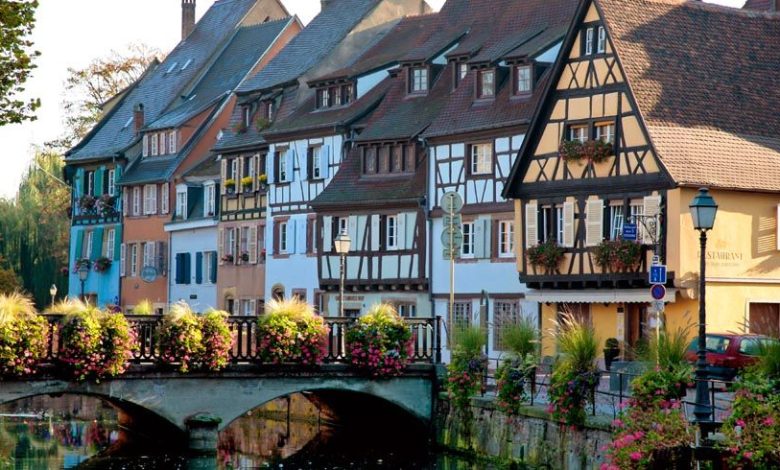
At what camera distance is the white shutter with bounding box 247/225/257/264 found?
63125 millimetres

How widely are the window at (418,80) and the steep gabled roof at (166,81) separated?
69.6 ft

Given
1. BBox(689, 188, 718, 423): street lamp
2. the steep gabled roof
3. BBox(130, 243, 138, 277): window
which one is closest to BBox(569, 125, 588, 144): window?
BBox(689, 188, 718, 423): street lamp

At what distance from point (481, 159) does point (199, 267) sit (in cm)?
2089

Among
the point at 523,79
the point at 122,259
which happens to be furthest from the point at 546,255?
the point at 122,259

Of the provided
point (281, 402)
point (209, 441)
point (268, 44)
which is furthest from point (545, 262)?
point (268, 44)

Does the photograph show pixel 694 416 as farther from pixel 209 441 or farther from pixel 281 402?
pixel 281 402

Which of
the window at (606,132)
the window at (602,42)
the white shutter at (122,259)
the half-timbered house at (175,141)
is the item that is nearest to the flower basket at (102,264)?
the white shutter at (122,259)

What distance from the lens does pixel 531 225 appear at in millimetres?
46219

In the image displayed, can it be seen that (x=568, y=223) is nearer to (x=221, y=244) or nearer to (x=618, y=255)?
(x=618, y=255)

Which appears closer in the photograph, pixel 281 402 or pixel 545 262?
pixel 545 262

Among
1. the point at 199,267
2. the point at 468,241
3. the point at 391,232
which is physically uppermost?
the point at 391,232

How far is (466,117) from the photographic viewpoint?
50000mm

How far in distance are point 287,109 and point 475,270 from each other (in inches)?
555

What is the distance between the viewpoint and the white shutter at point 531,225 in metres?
46.0
